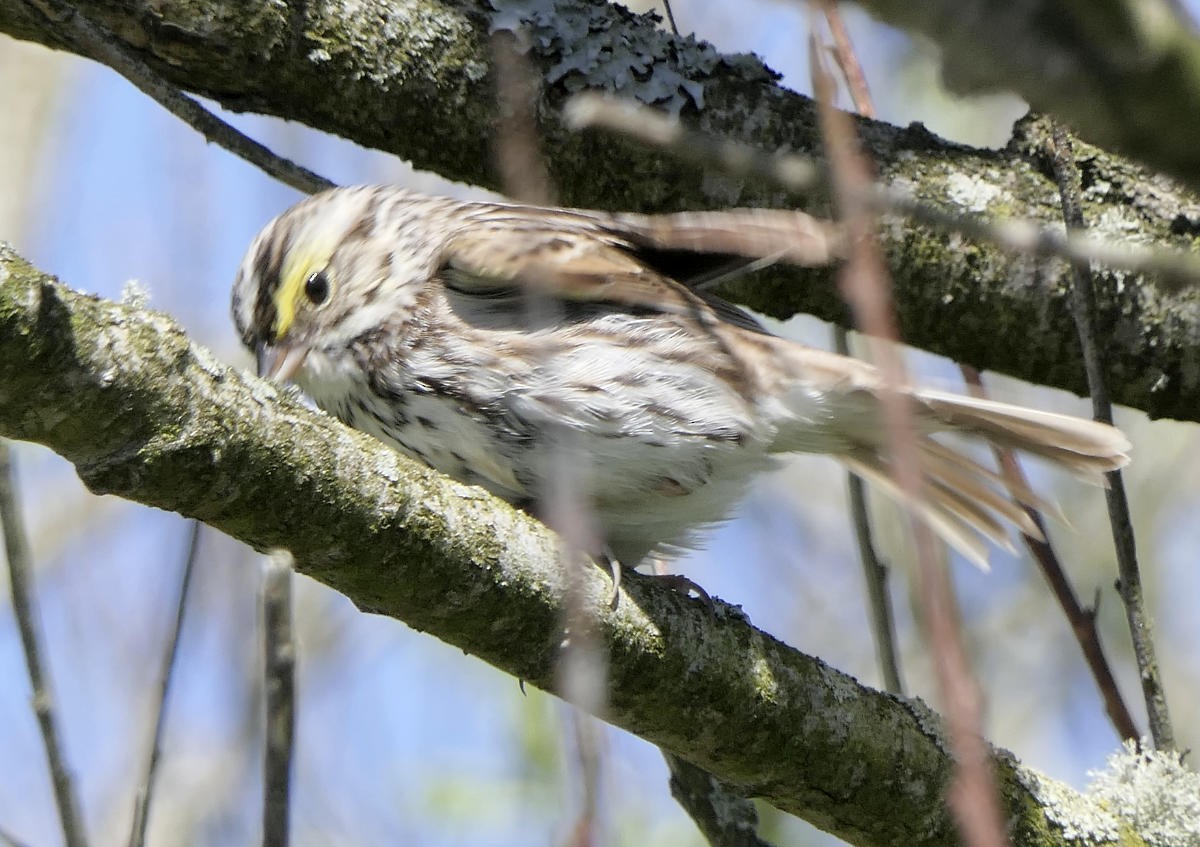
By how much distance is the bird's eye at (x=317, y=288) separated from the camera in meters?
3.68

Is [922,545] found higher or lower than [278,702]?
higher

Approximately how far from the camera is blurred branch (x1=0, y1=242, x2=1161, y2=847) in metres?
1.88

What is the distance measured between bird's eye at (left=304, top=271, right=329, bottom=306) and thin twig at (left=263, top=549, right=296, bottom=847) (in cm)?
192

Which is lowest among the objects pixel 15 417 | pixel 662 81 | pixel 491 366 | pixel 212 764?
pixel 15 417

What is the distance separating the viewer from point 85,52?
129 inches

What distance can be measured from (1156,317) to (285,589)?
2.33 metres

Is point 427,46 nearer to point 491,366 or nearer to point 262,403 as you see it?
point 491,366

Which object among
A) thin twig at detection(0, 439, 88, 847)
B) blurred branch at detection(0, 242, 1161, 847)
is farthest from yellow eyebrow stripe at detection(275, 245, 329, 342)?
blurred branch at detection(0, 242, 1161, 847)

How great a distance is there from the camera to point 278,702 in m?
1.78

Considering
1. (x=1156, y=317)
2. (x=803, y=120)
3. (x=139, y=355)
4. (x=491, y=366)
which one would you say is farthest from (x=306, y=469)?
(x=1156, y=317)

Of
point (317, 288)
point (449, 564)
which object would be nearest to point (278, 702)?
point (449, 564)

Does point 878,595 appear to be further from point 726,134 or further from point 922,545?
point 922,545

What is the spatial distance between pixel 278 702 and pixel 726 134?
2.06 m

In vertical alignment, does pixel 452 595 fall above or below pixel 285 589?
above
